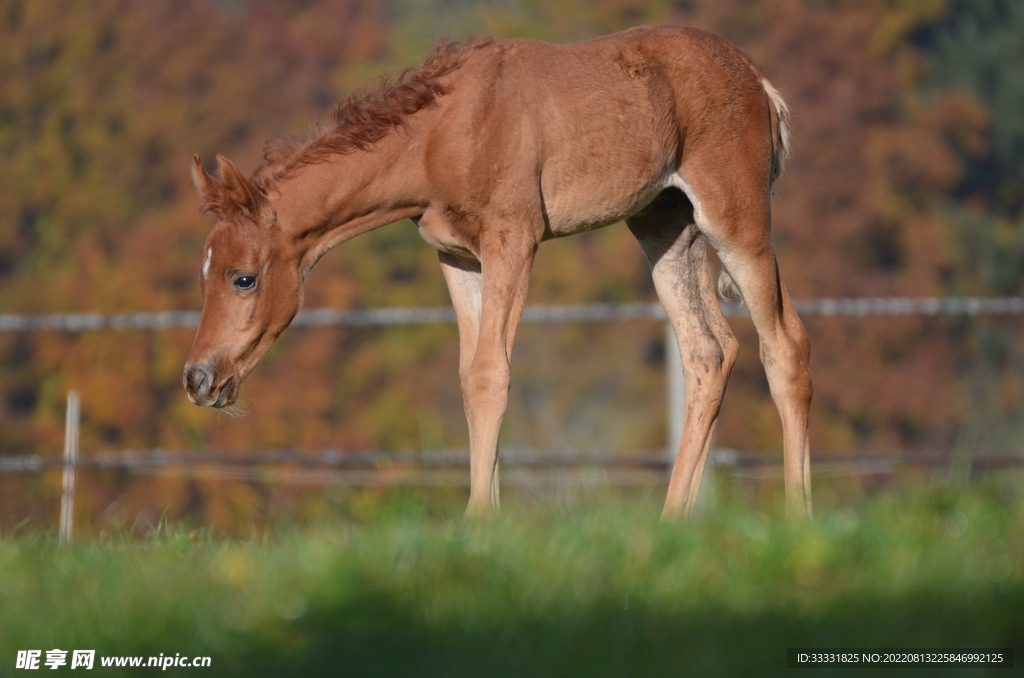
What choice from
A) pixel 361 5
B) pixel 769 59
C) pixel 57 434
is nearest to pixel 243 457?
pixel 57 434

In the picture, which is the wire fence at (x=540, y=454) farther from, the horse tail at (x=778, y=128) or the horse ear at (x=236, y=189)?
the horse ear at (x=236, y=189)

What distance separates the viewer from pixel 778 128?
208 inches

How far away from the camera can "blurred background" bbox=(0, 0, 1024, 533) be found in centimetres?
2038

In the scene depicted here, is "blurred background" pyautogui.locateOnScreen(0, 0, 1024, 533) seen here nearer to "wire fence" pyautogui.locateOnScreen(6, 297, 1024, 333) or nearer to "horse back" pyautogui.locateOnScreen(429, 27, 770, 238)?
"wire fence" pyautogui.locateOnScreen(6, 297, 1024, 333)

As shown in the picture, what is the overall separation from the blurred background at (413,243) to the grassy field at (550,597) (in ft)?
45.3

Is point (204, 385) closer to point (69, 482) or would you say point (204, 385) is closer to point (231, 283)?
point (231, 283)

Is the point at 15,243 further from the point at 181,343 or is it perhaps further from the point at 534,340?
the point at 534,340

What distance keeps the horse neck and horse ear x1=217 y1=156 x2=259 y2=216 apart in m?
0.11

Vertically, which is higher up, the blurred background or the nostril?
the blurred background

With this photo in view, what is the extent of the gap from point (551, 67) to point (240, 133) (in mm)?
22987

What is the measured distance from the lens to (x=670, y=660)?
8.02ft

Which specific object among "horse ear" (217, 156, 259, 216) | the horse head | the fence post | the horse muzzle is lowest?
the fence post

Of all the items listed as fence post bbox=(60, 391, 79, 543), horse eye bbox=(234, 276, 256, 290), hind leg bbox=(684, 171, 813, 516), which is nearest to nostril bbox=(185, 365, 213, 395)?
horse eye bbox=(234, 276, 256, 290)

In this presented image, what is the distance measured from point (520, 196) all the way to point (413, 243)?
21071mm
